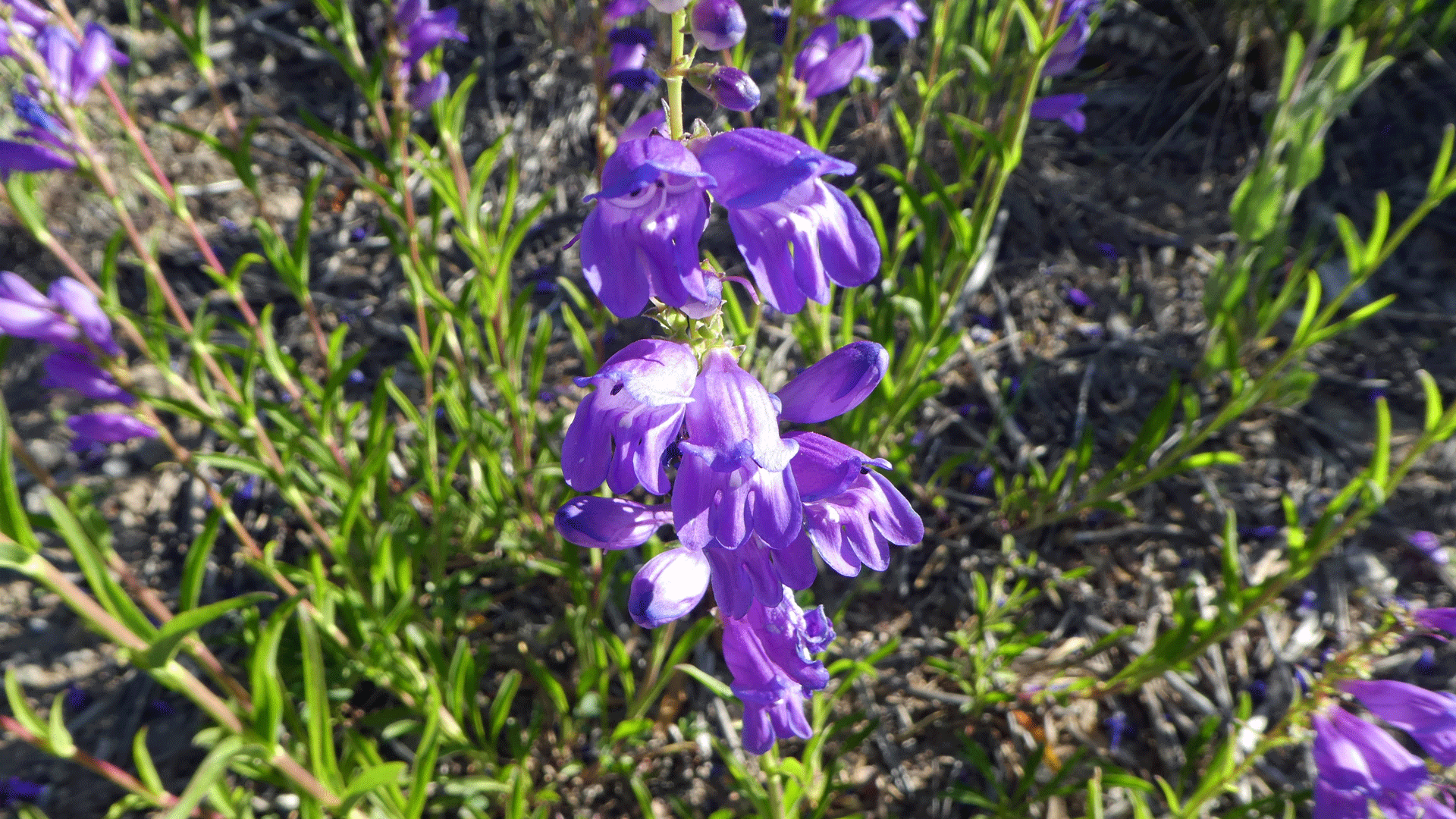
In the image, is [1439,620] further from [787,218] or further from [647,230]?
[647,230]

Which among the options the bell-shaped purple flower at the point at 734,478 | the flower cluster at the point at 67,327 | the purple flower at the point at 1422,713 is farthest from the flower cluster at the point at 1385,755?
the flower cluster at the point at 67,327

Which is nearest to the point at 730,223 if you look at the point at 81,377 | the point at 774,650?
the point at 774,650

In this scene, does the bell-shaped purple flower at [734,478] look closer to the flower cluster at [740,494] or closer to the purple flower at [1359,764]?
the flower cluster at [740,494]

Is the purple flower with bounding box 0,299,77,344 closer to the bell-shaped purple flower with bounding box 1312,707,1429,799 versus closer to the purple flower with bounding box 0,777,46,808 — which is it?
the purple flower with bounding box 0,777,46,808

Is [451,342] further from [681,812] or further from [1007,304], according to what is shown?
[1007,304]

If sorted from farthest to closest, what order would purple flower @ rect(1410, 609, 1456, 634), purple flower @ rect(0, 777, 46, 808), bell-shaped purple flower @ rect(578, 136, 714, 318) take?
1. purple flower @ rect(0, 777, 46, 808)
2. purple flower @ rect(1410, 609, 1456, 634)
3. bell-shaped purple flower @ rect(578, 136, 714, 318)

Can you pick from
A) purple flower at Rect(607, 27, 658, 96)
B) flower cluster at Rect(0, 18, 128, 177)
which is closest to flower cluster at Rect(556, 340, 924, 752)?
purple flower at Rect(607, 27, 658, 96)

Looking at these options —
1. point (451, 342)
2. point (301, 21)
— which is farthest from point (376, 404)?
point (301, 21)
